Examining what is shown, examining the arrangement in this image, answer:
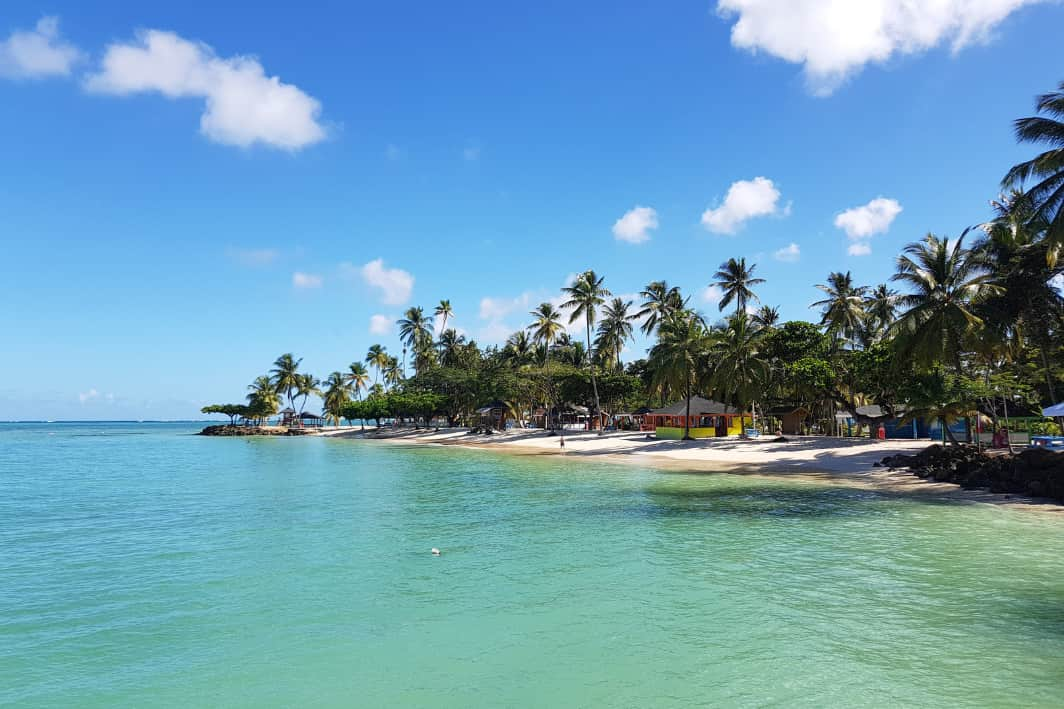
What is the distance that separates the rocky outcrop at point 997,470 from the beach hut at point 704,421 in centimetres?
2156

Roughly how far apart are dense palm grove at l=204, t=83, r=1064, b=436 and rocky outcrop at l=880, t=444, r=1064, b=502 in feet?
8.89

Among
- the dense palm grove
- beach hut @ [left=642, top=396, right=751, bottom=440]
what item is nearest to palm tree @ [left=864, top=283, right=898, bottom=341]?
the dense palm grove

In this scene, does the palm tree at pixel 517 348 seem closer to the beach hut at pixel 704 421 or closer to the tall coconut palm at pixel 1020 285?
the beach hut at pixel 704 421

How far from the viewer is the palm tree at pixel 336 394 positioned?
108m

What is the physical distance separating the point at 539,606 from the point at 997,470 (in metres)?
22.8

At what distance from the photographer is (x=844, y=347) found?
60062mm

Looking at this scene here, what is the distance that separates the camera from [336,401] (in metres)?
108

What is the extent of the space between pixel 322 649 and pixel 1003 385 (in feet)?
114

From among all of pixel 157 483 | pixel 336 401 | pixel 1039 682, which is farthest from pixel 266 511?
pixel 336 401

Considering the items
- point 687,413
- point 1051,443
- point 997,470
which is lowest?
point 997,470

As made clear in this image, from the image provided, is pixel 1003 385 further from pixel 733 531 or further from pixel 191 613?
pixel 191 613

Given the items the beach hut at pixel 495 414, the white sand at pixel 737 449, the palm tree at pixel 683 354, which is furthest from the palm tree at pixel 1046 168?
the beach hut at pixel 495 414

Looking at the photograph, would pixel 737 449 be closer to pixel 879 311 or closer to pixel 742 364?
pixel 742 364

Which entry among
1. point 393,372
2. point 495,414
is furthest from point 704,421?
point 393,372
